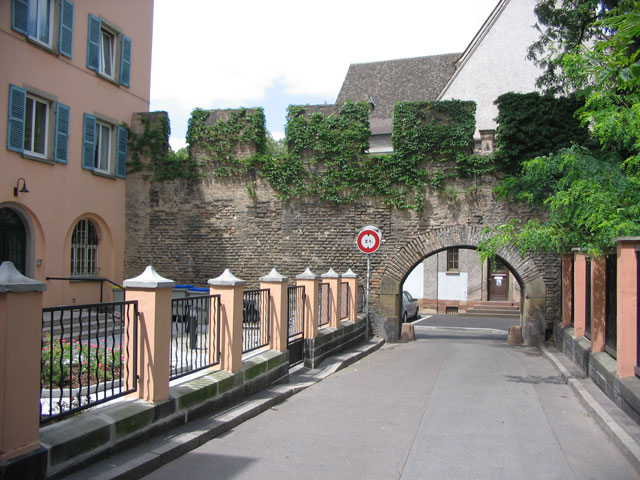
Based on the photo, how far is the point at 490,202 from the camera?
48.9 feet

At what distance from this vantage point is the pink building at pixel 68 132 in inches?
515

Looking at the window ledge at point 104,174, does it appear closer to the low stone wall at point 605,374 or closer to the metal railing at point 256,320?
the metal railing at point 256,320

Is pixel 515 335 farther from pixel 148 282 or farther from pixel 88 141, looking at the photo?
pixel 88 141

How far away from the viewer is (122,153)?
1672cm

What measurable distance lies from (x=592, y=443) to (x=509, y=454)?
1100 mm

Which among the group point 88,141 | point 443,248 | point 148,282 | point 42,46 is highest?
point 42,46

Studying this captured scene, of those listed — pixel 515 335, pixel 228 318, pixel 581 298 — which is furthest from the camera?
pixel 515 335

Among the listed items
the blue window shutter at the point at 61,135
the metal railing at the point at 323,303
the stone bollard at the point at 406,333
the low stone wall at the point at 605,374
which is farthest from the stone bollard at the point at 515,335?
the blue window shutter at the point at 61,135

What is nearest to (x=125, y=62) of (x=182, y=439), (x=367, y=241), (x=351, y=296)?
(x=367, y=241)

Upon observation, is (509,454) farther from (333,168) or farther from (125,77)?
(125,77)

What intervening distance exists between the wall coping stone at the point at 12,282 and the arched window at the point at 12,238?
10595 mm

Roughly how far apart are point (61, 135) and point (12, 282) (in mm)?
11896

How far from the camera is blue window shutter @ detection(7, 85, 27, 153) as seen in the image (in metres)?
12.8

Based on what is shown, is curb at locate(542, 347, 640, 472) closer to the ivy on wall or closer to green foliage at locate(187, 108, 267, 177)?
the ivy on wall
